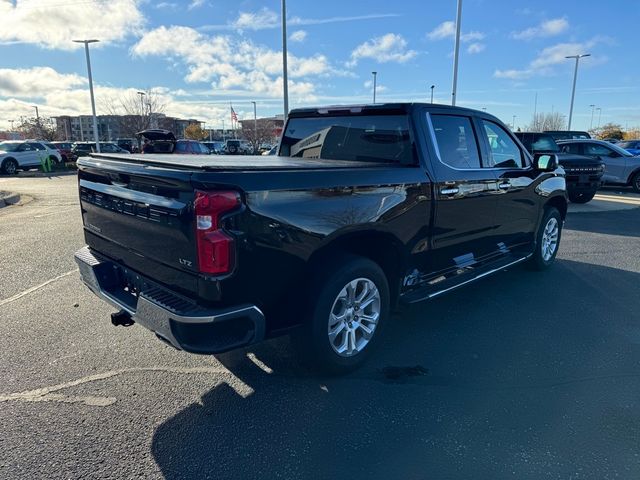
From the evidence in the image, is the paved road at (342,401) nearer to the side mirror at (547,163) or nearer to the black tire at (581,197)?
the side mirror at (547,163)

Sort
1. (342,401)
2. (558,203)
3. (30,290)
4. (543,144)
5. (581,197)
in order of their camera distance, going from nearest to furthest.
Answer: (342,401) → (30,290) → (558,203) → (581,197) → (543,144)

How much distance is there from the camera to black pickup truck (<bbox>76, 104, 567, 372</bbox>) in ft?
8.34

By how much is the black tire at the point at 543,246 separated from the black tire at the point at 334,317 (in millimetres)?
3152

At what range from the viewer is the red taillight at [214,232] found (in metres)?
2.44

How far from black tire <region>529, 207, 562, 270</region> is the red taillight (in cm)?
451

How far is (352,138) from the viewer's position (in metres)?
4.22

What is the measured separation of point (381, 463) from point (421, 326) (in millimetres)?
1924

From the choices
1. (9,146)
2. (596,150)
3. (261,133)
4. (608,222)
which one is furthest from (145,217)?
(261,133)

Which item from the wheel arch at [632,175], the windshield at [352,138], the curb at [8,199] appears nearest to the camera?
the windshield at [352,138]

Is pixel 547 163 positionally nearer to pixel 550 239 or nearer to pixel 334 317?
pixel 550 239

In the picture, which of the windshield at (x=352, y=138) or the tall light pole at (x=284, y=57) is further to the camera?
the tall light pole at (x=284, y=57)

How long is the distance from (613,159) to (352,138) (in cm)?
1489

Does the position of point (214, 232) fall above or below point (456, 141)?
below

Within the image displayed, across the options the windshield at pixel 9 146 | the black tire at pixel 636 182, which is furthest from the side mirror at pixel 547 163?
the windshield at pixel 9 146
